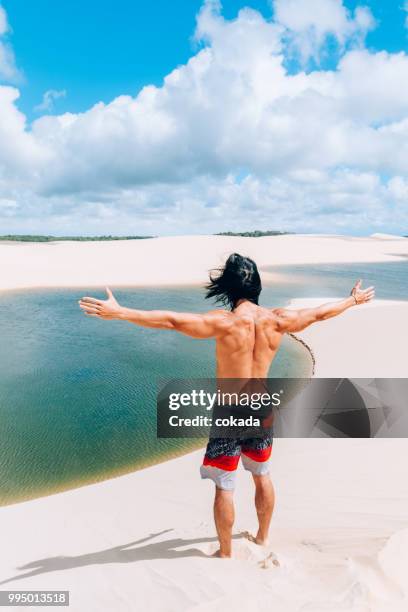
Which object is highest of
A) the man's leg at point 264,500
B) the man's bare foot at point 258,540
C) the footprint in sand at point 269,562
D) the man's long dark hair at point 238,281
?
the man's long dark hair at point 238,281

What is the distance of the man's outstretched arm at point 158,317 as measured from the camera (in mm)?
3232

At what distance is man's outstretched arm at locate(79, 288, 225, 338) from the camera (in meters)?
3.23

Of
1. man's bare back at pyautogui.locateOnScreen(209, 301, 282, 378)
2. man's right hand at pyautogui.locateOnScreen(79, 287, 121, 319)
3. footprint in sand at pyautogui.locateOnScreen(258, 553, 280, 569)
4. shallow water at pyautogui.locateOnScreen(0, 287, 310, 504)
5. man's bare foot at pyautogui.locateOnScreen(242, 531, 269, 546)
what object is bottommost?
shallow water at pyautogui.locateOnScreen(0, 287, 310, 504)

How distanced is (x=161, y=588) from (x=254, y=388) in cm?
183

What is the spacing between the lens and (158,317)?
3400 mm

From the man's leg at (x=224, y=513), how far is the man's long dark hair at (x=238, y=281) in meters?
1.61

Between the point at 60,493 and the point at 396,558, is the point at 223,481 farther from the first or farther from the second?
the point at 60,493

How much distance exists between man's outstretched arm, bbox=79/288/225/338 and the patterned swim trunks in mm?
958

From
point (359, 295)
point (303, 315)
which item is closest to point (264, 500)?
point (303, 315)

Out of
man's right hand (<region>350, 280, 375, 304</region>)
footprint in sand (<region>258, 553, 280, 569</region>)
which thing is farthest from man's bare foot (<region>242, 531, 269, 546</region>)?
man's right hand (<region>350, 280, 375, 304</region>)

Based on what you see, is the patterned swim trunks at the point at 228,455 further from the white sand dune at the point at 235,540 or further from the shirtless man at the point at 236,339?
the white sand dune at the point at 235,540

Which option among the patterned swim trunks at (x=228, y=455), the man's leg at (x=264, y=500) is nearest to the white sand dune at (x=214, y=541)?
the man's leg at (x=264, y=500)

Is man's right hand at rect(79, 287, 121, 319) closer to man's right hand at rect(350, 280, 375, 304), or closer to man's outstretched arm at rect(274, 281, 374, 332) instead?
man's outstretched arm at rect(274, 281, 374, 332)

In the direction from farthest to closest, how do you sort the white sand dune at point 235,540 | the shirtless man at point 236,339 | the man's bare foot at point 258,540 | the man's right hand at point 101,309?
1. the man's bare foot at point 258,540
2. the shirtless man at point 236,339
3. the white sand dune at point 235,540
4. the man's right hand at point 101,309
